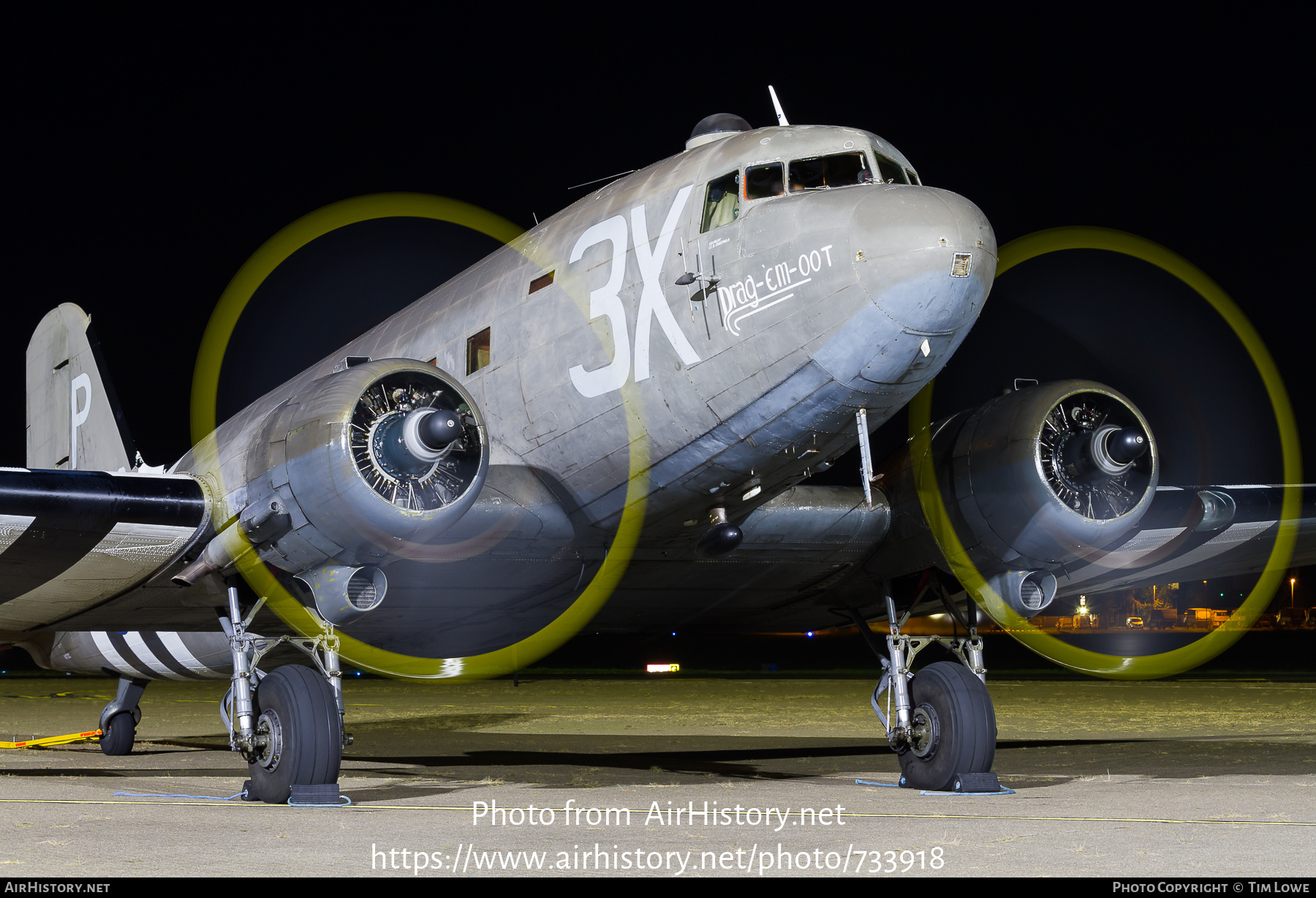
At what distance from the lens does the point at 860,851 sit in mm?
7277

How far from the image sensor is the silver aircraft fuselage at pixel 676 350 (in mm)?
8789

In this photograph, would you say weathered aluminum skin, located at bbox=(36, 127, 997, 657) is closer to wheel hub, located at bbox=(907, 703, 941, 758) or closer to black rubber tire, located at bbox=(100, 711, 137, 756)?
wheel hub, located at bbox=(907, 703, 941, 758)

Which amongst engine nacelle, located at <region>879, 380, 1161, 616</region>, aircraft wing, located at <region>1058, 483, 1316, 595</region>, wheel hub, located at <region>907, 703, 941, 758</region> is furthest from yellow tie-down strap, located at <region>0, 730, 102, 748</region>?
aircraft wing, located at <region>1058, 483, 1316, 595</region>

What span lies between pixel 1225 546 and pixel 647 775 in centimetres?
682

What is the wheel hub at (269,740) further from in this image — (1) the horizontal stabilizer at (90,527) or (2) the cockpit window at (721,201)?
(2) the cockpit window at (721,201)

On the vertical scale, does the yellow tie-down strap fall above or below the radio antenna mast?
below

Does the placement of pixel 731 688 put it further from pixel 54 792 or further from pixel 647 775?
pixel 54 792

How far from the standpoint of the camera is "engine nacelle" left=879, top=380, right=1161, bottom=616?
1123cm

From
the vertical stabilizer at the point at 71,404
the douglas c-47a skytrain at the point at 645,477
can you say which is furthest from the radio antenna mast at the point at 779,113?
the vertical stabilizer at the point at 71,404

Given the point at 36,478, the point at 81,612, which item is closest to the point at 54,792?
the point at 81,612

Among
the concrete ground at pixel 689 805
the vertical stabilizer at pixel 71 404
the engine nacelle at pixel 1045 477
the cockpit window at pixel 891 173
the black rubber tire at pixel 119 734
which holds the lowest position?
the concrete ground at pixel 689 805

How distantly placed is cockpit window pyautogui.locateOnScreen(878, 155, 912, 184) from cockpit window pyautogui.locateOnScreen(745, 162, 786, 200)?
781 millimetres

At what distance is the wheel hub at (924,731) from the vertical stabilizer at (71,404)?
10064 millimetres

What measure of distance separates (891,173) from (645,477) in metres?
3.09
